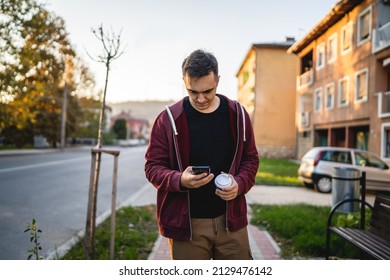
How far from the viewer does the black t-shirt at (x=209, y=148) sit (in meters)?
2.07

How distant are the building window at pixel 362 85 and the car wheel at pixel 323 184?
235cm

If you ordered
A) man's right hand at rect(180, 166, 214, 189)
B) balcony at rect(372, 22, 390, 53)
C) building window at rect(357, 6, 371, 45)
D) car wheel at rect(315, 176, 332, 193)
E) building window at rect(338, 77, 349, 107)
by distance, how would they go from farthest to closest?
car wheel at rect(315, 176, 332, 193), building window at rect(338, 77, 349, 107), building window at rect(357, 6, 371, 45), balcony at rect(372, 22, 390, 53), man's right hand at rect(180, 166, 214, 189)

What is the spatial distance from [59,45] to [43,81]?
7.18 feet

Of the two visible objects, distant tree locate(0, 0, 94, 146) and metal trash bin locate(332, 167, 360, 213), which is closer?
distant tree locate(0, 0, 94, 146)

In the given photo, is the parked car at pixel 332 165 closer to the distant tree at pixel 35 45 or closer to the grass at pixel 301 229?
the grass at pixel 301 229

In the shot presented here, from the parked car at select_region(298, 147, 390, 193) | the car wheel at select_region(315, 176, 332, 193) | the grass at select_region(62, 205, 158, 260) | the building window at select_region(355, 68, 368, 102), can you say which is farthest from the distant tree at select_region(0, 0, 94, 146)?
the car wheel at select_region(315, 176, 332, 193)

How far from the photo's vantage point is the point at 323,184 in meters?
11.3

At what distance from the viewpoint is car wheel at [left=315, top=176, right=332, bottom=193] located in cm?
1127

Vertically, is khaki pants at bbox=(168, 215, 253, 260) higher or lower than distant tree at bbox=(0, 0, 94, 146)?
lower

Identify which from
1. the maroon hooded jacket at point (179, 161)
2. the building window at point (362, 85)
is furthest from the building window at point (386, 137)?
the maroon hooded jacket at point (179, 161)

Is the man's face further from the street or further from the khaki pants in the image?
the street

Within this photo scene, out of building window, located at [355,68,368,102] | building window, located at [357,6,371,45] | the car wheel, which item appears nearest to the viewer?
building window, located at [357,6,371,45]

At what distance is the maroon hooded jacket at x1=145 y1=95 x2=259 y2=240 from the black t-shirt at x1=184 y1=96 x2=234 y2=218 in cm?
3
